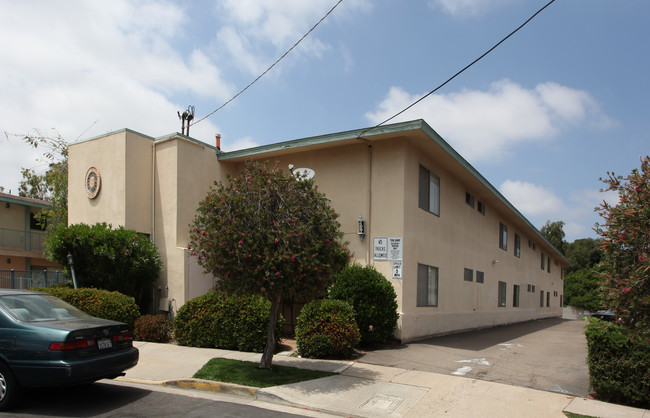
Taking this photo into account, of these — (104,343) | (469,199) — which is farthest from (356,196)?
(104,343)

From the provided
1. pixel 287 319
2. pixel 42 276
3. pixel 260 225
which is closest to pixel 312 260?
pixel 260 225

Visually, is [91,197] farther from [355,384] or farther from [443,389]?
[443,389]

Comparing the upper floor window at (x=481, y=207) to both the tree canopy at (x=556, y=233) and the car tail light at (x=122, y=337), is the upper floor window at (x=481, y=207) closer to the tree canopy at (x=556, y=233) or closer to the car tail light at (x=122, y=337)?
the car tail light at (x=122, y=337)

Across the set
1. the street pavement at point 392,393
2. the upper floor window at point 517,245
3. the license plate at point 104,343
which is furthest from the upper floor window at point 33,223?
the upper floor window at point 517,245

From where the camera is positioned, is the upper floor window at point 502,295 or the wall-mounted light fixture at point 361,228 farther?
the upper floor window at point 502,295

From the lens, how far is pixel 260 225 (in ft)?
25.8

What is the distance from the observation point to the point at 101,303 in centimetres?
1172

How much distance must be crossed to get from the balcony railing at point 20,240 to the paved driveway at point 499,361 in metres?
20.1

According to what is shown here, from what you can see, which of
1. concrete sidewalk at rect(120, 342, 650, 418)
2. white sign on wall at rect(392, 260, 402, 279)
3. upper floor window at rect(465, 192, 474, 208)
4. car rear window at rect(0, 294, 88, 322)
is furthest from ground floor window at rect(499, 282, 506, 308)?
car rear window at rect(0, 294, 88, 322)

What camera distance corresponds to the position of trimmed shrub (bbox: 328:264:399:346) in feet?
36.8

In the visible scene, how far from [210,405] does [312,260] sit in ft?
8.57

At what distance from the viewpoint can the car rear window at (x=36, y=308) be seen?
654 cm

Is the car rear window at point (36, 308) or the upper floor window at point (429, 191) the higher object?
the upper floor window at point (429, 191)

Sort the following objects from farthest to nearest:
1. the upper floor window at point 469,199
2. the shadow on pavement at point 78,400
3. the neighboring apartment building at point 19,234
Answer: the neighboring apartment building at point 19,234 < the upper floor window at point 469,199 < the shadow on pavement at point 78,400
